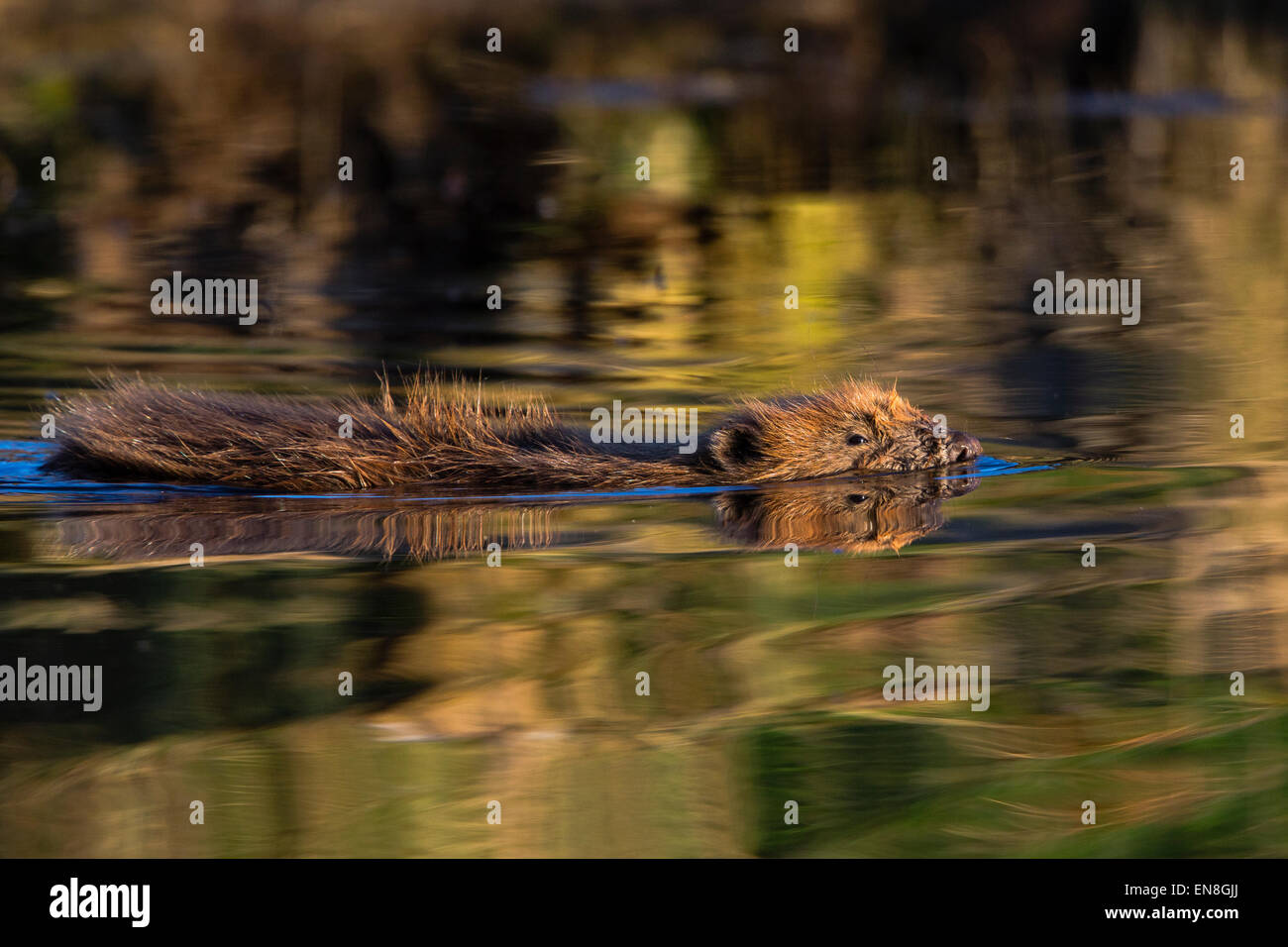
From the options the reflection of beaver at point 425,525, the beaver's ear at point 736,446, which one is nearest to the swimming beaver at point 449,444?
the beaver's ear at point 736,446

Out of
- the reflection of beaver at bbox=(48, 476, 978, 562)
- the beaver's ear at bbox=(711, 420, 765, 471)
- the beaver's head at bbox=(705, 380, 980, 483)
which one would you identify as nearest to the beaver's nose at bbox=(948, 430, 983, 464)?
the beaver's head at bbox=(705, 380, 980, 483)

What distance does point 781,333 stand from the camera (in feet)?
36.8

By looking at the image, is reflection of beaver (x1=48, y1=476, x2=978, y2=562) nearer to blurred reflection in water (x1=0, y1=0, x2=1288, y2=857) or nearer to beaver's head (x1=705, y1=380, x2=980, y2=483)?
blurred reflection in water (x1=0, y1=0, x2=1288, y2=857)

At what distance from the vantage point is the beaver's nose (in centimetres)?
761

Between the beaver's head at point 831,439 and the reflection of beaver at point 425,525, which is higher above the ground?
the beaver's head at point 831,439

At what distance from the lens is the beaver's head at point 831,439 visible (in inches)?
290

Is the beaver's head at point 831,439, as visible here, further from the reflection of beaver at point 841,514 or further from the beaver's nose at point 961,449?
the reflection of beaver at point 841,514

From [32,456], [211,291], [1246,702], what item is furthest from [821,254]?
[1246,702]

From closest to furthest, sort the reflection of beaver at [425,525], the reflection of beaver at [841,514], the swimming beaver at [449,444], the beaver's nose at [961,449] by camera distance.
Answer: the reflection of beaver at [425,525], the reflection of beaver at [841,514], the swimming beaver at [449,444], the beaver's nose at [961,449]

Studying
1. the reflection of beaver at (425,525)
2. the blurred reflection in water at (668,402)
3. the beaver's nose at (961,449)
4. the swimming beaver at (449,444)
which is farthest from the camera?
the beaver's nose at (961,449)

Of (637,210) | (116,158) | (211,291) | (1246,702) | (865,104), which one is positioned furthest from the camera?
(865,104)

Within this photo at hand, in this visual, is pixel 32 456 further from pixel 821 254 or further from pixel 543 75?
pixel 543 75

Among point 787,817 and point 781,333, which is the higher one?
point 781,333

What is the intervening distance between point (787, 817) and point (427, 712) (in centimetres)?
115
